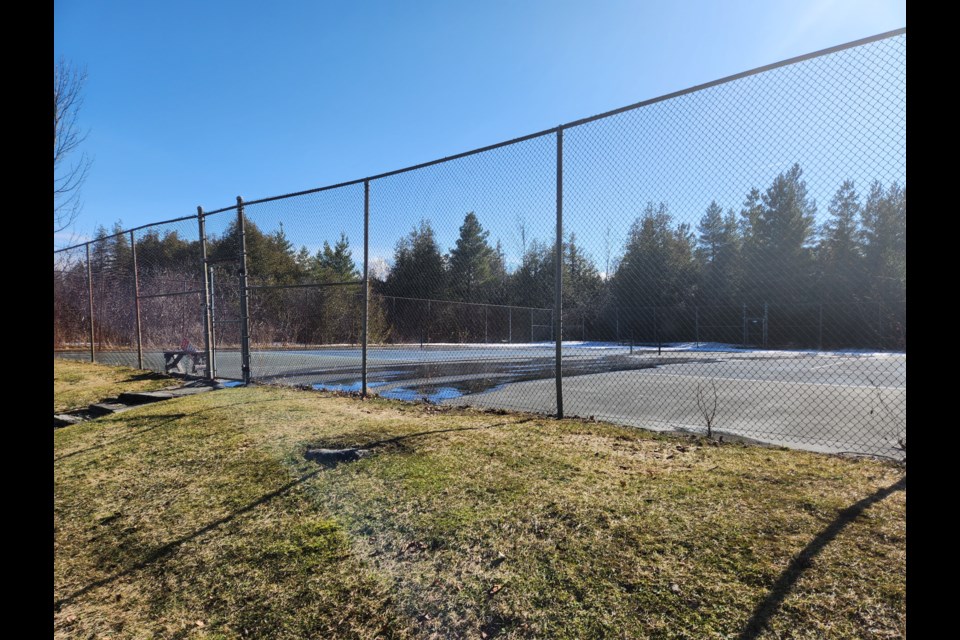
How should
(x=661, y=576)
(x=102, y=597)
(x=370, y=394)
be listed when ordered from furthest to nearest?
(x=370, y=394), (x=102, y=597), (x=661, y=576)

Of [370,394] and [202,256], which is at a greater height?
[202,256]

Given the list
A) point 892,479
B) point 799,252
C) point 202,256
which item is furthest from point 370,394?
point 799,252

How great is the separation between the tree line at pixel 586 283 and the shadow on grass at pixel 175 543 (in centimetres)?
336

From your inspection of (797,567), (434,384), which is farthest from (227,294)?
(797,567)

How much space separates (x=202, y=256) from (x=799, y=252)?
435 inches

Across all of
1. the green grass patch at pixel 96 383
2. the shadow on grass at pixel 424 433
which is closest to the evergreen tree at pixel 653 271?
the shadow on grass at pixel 424 433

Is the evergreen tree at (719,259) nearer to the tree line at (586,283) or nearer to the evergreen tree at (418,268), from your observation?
the tree line at (586,283)

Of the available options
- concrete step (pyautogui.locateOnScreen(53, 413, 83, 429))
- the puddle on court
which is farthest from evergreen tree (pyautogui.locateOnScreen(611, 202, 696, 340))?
concrete step (pyautogui.locateOnScreen(53, 413, 83, 429))

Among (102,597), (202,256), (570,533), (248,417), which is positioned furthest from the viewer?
(202,256)

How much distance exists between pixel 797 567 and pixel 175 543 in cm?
290

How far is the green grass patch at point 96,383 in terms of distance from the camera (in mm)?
6711

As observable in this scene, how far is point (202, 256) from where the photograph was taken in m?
7.34
